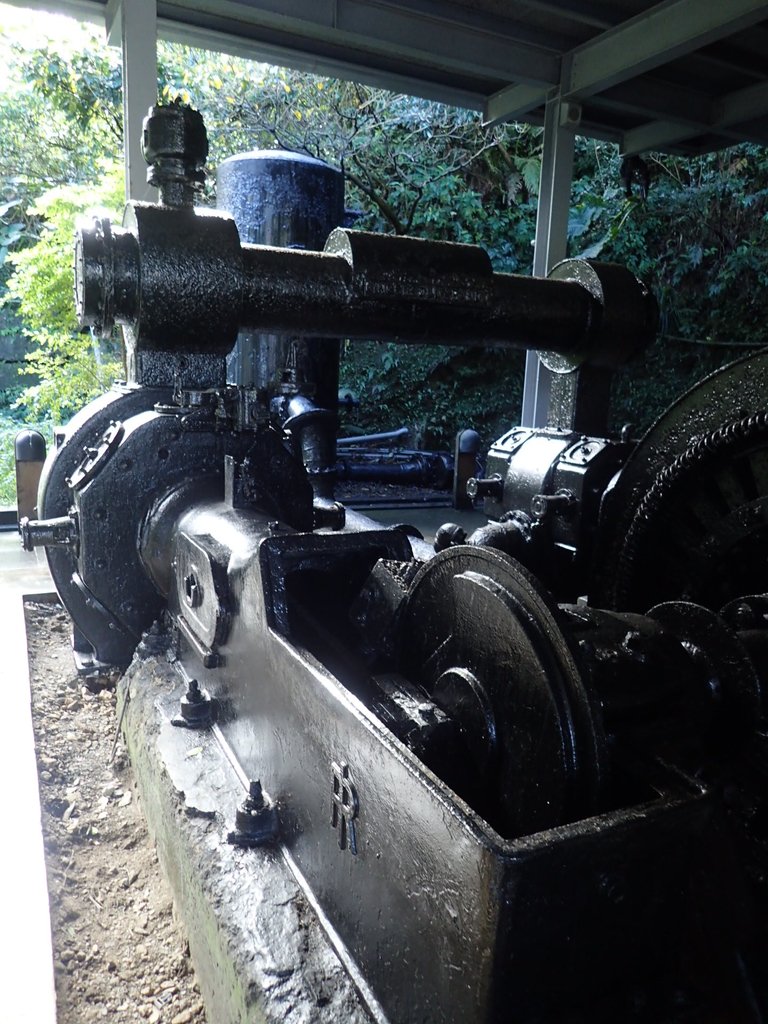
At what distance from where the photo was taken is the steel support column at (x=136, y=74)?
13.2 feet

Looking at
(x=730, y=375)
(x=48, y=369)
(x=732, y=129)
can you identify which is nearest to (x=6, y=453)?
(x=48, y=369)

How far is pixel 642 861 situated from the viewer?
0.97 meters

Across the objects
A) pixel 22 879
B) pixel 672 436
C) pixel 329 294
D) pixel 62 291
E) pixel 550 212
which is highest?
pixel 550 212

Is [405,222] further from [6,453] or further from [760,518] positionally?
[760,518]

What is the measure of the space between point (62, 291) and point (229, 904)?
7.56m

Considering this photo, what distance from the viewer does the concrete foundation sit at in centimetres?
125

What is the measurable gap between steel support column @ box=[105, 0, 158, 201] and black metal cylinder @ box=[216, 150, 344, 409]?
1.09m

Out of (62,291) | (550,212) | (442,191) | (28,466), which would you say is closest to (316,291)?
(28,466)

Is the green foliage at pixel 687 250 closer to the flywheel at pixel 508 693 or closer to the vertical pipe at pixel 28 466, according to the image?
the vertical pipe at pixel 28 466

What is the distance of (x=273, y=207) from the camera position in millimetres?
5152

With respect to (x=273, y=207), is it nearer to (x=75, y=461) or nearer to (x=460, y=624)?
(x=75, y=461)

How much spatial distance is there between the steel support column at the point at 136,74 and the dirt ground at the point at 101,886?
261 centimetres

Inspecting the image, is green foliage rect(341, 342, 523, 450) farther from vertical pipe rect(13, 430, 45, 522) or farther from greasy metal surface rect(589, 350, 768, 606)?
greasy metal surface rect(589, 350, 768, 606)

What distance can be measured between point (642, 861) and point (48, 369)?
8.66m
